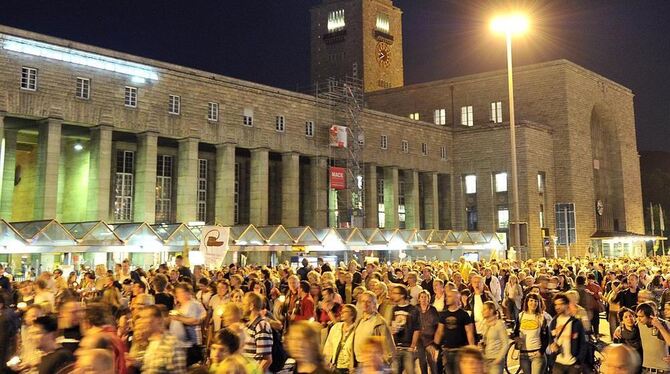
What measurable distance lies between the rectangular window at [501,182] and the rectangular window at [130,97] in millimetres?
38747

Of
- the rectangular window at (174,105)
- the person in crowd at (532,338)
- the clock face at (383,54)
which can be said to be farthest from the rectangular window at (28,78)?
the clock face at (383,54)

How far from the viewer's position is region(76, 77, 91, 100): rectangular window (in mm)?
39156

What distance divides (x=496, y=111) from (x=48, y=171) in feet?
167

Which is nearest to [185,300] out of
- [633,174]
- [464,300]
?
[464,300]

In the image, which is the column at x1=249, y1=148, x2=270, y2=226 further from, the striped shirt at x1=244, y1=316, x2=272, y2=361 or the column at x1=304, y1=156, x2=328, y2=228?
the striped shirt at x1=244, y1=316, x2=272, y2=361

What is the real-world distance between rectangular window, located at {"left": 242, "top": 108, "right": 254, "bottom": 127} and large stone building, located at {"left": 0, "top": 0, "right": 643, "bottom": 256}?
3.3 inches

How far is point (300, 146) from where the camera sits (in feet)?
171

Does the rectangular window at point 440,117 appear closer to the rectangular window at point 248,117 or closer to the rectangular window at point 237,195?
the rectangular window at point 237,195

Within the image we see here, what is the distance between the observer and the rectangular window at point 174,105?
4419cm

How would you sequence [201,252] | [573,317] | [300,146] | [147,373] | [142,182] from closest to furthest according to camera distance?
[147,373]
[573,317]
[201,252]
[142,182]
[300,146]

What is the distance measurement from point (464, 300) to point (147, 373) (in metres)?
8.76

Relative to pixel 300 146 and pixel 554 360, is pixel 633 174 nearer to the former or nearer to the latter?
pixel 300 146

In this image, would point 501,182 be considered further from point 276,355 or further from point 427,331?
point 276,355

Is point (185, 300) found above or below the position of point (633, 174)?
below
